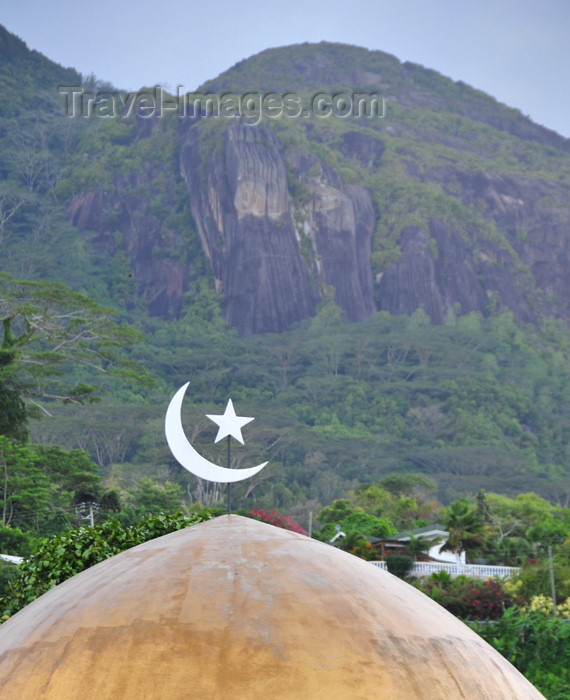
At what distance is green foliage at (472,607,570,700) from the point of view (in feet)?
42.0

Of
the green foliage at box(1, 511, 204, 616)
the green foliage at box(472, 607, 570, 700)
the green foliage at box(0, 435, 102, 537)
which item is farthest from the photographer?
the green foliage at box(0, 435, 102, 537)

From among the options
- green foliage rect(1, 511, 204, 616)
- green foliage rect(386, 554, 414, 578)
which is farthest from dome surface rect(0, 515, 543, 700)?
green foliage rect(386, 554, 414, 578)

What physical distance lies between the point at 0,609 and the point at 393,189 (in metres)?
92.3

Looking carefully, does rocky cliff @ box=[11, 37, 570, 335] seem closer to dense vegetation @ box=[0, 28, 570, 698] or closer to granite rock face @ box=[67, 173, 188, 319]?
granite rock face @ box=[67, 173, 188, 319]

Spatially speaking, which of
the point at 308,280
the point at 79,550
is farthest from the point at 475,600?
the point at 308,280

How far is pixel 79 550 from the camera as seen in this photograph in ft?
26.2

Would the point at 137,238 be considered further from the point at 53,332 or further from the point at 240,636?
the point at 240,636

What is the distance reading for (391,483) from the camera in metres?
50.8

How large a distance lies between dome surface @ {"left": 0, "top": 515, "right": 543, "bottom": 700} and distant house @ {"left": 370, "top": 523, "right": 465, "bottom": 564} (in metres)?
26.0

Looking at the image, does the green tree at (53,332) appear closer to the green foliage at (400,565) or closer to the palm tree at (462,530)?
the green foliage at (400,565)

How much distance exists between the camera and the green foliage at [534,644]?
42.0 ft

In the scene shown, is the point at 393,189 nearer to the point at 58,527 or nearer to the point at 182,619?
the point at 58,527

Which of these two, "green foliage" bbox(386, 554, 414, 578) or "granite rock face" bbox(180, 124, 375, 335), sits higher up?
"granite rock face" bbox(180, 124, 375, 335)

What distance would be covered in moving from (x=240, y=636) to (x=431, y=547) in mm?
29956
